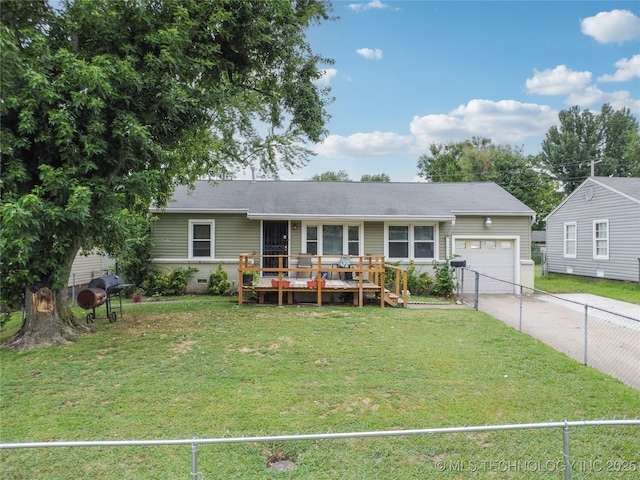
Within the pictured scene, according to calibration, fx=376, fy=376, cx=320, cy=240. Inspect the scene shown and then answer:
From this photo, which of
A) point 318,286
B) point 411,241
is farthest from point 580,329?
point 318,286

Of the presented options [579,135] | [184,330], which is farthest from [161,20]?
[579,135]

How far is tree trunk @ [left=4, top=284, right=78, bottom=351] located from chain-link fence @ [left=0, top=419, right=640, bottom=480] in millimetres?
3923

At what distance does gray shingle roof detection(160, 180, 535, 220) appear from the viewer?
506 inches

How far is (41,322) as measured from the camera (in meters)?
6.68

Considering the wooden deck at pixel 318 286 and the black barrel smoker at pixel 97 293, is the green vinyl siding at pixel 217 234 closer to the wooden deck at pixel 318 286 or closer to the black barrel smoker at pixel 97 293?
the wooden deck at pixel 318 286

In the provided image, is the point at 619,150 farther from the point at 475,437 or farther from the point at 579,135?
the point at 475,437

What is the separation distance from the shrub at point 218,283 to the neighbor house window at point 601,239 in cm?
1490

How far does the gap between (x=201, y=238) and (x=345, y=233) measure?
501cm

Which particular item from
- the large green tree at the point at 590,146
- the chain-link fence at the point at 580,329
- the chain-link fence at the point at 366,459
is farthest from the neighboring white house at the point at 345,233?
the large green tree at the point at 590,146

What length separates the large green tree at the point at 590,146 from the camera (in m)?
35.9

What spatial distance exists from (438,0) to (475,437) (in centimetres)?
1063

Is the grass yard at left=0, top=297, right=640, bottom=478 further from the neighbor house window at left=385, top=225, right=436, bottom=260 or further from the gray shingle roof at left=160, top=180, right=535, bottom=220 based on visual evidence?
the gray shingle roof at left=160, top=180, right=535, bottom=220

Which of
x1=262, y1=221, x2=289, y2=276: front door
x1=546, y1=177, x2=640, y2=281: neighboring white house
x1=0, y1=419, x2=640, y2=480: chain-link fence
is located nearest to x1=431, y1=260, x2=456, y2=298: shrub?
x1=262, y1=221, x2=289, y2=276: front door

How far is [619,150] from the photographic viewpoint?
3628 cm
